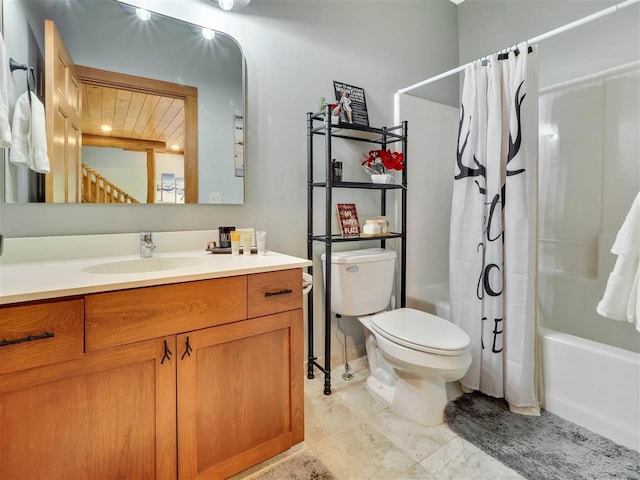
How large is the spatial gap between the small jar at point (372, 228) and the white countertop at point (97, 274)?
75 centimetres

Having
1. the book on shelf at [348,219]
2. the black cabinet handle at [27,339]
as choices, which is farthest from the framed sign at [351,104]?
the black cabinet handle at [27,339]

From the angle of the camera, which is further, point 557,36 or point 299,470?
point 557,36

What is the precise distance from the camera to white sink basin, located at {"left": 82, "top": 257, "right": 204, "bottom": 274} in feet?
4.27

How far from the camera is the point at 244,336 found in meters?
1.18

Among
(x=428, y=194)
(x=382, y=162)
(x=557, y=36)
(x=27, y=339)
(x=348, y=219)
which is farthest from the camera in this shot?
(x=428, y=194)

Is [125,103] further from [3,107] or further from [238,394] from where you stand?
[238,394]

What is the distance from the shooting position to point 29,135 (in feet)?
4.19

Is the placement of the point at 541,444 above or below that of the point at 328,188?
below

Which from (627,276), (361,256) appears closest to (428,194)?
(361,256)

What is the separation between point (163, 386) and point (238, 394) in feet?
0.86

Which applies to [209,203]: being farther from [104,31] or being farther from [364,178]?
[364,178]

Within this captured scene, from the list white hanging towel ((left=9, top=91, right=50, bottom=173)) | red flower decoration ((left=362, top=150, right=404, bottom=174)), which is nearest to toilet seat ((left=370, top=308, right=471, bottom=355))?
red flower decoration ((left=362, top=150, right=404, bottom=174))

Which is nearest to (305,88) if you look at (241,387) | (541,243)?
(241,387)

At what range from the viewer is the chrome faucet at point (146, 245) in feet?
4.59
